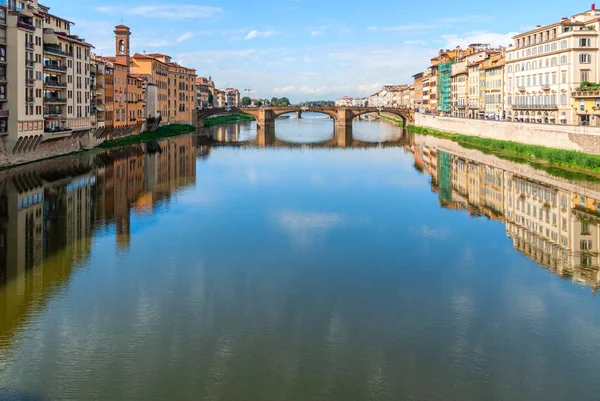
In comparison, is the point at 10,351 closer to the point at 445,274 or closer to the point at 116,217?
the point at 445,274

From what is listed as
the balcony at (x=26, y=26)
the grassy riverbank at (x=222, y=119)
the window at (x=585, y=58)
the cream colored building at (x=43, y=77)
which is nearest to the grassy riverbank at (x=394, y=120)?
the grassy riverbank at (x=222, y=119)

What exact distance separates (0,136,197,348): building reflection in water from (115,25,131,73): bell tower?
19.6 meters

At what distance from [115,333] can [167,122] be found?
65.1 metres

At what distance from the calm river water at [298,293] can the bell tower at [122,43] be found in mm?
33918

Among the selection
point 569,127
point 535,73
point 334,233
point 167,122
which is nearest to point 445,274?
point 334,233

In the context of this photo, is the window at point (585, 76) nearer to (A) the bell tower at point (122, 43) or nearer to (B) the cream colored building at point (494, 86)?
(B) the cream colored building at point (494, 86)

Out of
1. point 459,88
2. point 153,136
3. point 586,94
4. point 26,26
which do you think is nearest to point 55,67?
point 26,26

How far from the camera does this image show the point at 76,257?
1716 centimetres

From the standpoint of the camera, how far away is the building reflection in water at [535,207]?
17.4 meters

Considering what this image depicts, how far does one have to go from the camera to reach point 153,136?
61.0 meters

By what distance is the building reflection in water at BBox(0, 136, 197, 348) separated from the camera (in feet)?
48.4

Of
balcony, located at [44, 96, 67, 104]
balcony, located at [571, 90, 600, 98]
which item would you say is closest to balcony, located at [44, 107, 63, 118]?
balcony, located at [44, 96, 67, 104]

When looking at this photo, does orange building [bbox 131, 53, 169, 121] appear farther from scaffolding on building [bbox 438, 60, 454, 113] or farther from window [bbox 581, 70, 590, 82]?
window [bbox 581, 70, 590, 82]

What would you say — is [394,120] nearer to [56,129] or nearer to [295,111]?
[295,111]
